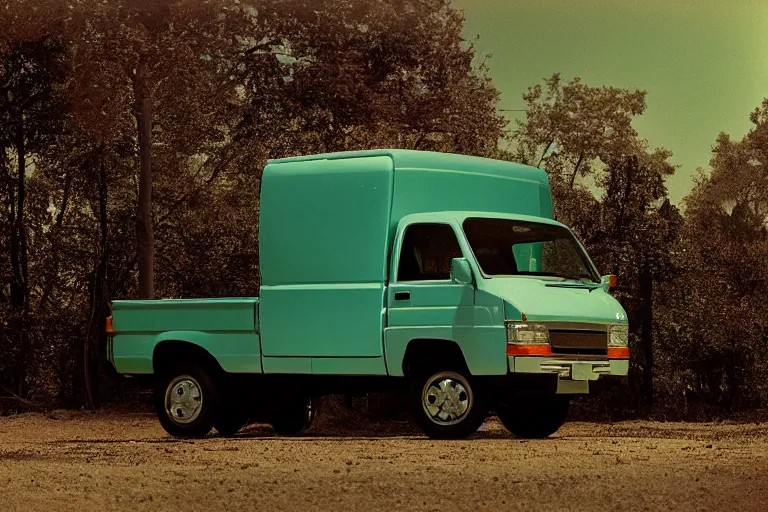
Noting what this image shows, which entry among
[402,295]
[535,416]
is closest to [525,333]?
[402,295]

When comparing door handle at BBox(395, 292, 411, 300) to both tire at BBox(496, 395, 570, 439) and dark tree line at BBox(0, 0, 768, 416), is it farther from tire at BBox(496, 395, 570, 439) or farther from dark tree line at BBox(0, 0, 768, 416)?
dark tree line at BBox(0, 0, 768, 416)

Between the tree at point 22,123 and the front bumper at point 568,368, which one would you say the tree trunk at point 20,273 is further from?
the front bumper at point 568,368

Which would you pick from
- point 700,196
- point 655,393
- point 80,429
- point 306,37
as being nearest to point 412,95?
point 306,37

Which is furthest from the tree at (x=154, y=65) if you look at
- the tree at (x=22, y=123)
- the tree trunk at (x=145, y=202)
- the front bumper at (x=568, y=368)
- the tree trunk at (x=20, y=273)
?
the front bumper at (x=568, y=368)

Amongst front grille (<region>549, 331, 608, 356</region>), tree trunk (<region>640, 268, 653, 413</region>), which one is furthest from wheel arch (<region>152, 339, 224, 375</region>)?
tree trunk (<region>640, 268, 653, 413</region>)

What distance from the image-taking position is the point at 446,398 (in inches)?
539

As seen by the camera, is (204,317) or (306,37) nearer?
(204,317)

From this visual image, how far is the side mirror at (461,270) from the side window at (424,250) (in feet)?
2.03

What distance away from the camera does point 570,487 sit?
1000 cm

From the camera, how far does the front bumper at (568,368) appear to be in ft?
43.2

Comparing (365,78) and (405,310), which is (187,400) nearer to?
(405,310)

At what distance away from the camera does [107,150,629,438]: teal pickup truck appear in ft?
43.9

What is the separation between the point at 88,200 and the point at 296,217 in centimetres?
1889

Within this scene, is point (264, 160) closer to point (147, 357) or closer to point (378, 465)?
point (147, 357)
